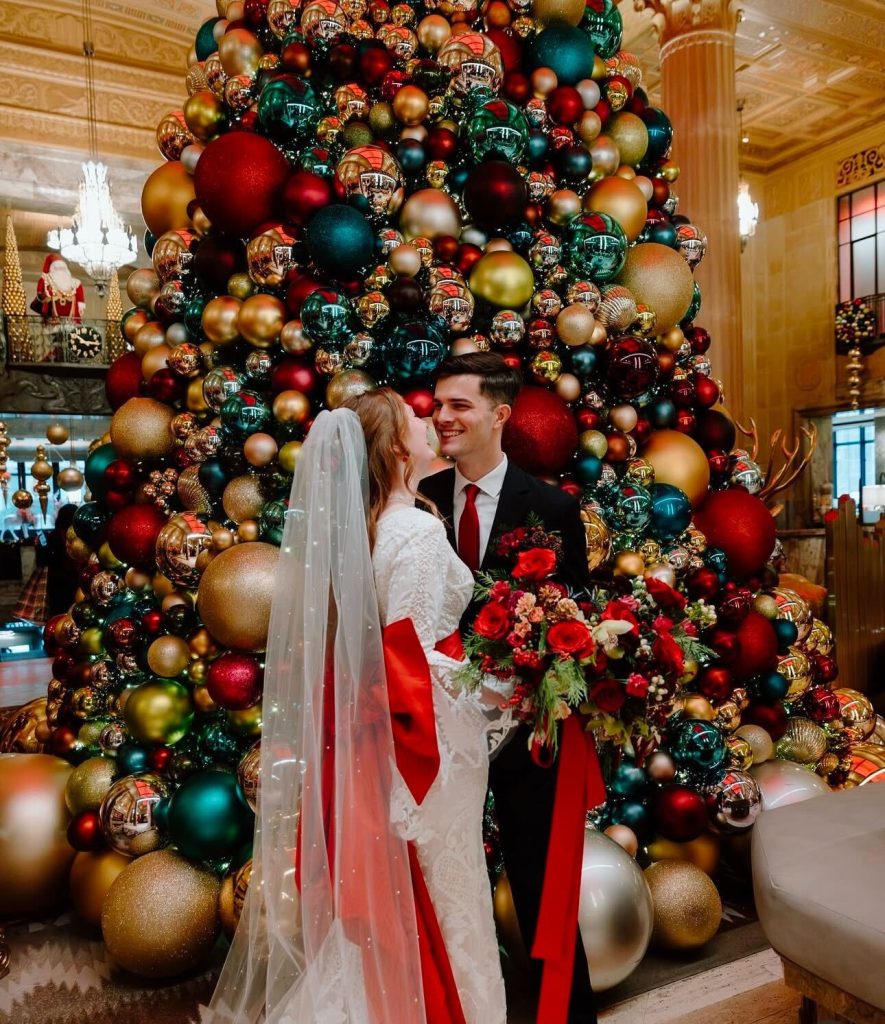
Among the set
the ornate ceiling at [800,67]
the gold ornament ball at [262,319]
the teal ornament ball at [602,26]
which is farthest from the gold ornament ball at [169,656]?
the ornate ceiling at [800,67]

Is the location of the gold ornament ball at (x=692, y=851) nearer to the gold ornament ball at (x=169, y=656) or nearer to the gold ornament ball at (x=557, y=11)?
the gold ornament ball at (x=169, y=656)

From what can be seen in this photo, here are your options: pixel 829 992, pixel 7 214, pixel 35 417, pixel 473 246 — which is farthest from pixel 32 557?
pixel 829 992

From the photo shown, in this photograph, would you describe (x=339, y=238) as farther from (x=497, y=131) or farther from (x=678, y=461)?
(x=678, y=461)

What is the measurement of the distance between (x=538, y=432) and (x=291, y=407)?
34.3 inches

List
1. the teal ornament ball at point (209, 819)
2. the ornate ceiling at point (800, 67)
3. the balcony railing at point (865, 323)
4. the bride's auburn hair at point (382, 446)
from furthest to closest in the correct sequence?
1. the balcony railing at point (865, 323)
2. the ornate ceiling at point (800, 67)
3. the teal ornament ball at point (209, 819)
4. the bride's auburn hair at point (382, 446)

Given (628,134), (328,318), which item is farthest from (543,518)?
(628,134)

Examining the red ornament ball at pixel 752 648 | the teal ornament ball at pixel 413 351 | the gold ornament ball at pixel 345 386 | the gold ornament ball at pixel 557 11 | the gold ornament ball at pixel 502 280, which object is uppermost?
the gold ornament ball at pixel 557 11

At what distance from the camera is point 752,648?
10.1 feet

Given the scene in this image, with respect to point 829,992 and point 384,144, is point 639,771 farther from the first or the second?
point 384,144

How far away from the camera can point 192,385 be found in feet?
10.2

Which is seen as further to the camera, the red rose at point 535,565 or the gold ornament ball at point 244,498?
the gold ornament ball at point 244,498

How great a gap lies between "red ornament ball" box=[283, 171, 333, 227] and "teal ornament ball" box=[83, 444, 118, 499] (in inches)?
51.2

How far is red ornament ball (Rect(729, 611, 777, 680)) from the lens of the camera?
121 inches

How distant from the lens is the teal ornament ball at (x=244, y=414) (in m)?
2.85
